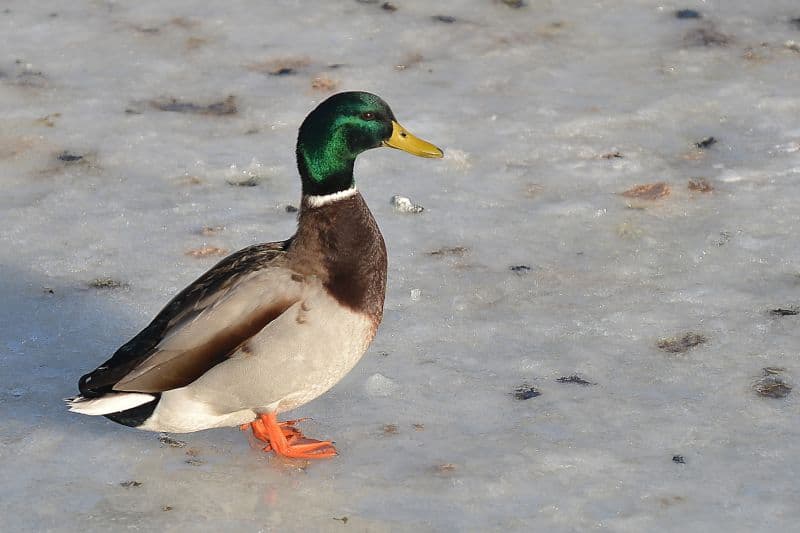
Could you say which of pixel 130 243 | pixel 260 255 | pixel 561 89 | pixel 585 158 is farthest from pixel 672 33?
pixel 260 255

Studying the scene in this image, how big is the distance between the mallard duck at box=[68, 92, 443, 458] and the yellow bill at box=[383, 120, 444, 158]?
0.41 feet

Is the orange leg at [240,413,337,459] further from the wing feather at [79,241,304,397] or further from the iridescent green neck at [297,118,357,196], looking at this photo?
the iridescent green neck at [297,118,357,196]

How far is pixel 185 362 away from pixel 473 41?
166 inches

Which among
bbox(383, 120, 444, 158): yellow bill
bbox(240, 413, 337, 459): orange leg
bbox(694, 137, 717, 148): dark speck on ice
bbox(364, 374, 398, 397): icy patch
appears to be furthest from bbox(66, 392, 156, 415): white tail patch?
bbox(694, 137, 717, 148): dark speck on ice

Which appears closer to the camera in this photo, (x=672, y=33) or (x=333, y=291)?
(x=333, y=291)

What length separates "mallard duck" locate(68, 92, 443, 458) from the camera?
14.9ft

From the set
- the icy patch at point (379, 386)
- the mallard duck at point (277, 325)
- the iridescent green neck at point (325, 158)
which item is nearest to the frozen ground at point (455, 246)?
the icy patch at point (379, 386)

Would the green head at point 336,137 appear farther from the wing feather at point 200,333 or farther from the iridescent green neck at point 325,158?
the wing feather at point 200,333

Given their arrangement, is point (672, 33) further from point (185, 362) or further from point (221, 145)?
point (185, 362)

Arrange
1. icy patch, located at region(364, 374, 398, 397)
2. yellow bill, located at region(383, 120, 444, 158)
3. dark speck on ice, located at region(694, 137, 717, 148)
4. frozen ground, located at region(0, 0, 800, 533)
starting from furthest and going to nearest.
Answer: dark speck on ice, located at region(694, 137, 717, 148), icy patch, located at region(364, 374, 398, 397), yellow bill, located at region(383, 120, 444, 158), frozen ground, located at region(0, 0, 800, 533)

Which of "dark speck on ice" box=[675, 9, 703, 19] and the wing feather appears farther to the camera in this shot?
"dark speck on ice" box=[675, 9, 703, 19]

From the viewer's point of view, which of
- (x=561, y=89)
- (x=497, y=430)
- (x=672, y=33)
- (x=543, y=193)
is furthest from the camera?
(x=672, y=33)

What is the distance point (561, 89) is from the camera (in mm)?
7688

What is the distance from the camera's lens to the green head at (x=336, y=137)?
4.79m
